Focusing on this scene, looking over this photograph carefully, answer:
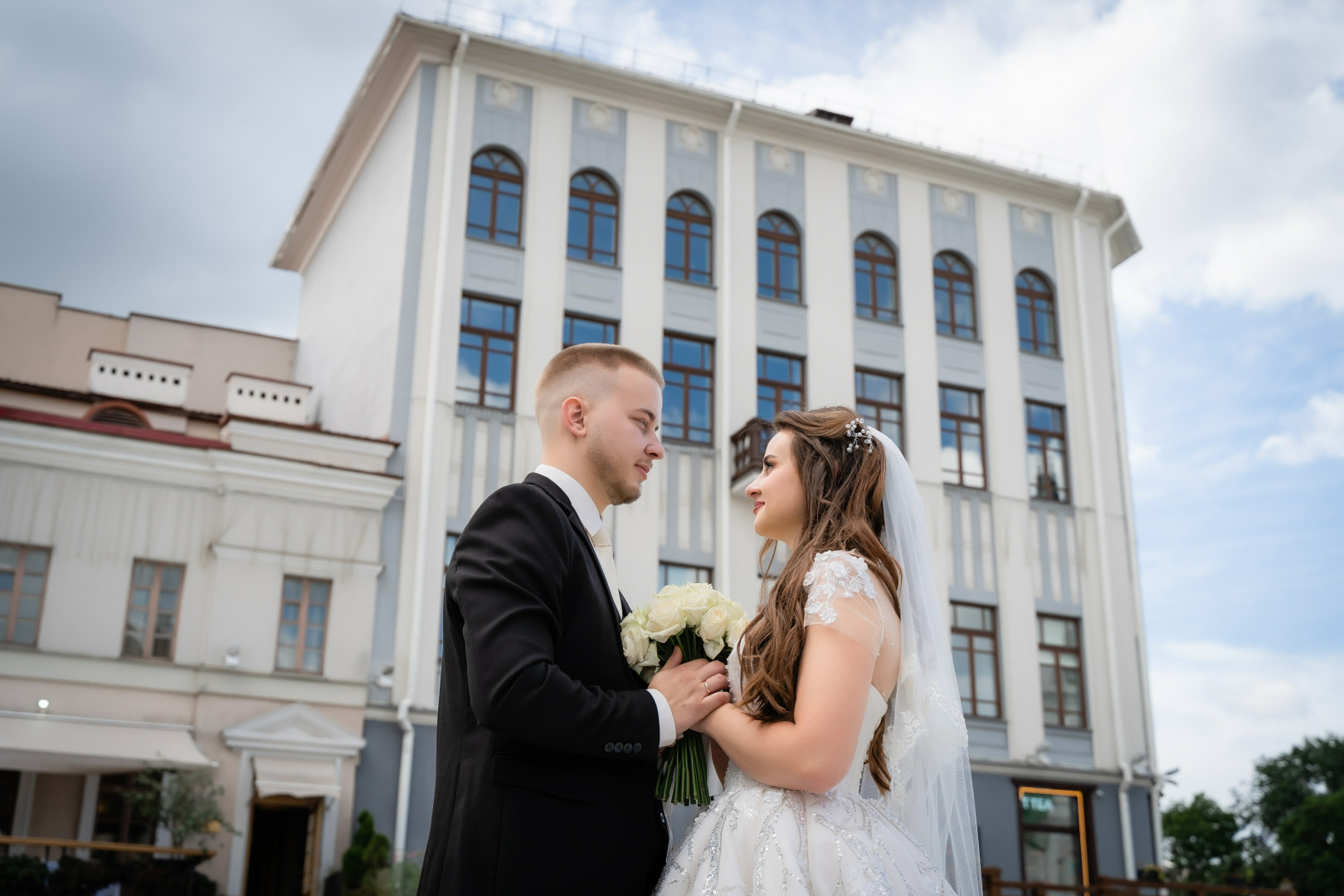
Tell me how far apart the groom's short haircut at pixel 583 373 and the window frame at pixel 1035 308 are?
20.0 metres

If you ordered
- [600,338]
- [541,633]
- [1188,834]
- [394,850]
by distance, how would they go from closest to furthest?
1. [541,633]
2. [394,850]
3. [600,338]
4. [1188,834]

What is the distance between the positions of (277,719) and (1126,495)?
15.3m

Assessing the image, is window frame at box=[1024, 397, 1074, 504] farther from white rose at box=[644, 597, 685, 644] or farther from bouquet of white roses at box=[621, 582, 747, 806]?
white rose at box=[644, 597, 685, 644]

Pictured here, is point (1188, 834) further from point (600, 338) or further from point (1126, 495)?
point (600, 338)

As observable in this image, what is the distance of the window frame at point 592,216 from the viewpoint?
19.7 m

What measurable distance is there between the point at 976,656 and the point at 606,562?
17.5 metres

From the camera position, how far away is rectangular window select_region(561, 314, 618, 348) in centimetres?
1930

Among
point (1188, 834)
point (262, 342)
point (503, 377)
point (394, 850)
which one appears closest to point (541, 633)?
point (394, 850)

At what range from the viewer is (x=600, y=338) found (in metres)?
19.5

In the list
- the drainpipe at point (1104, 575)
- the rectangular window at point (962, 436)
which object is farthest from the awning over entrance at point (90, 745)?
the drainpipe at point (1104, 575)

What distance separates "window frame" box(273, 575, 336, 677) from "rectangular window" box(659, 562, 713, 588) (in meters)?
4.97

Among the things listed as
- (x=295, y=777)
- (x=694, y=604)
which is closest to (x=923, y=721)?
(x=694, y=604)

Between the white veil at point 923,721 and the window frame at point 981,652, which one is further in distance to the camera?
the window frame at point 981,652

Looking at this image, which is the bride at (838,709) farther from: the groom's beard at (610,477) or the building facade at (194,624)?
the building facade at (194,624)
